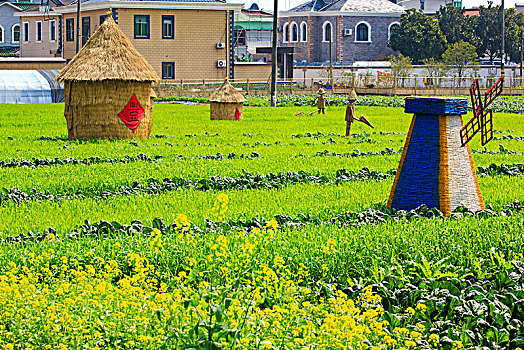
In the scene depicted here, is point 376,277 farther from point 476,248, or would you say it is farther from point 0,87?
point 0,87

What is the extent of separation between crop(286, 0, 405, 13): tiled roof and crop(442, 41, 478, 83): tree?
1299 cm

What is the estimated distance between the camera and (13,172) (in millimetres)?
14781

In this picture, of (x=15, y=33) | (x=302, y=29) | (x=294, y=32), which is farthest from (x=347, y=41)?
(x=15, y=33)

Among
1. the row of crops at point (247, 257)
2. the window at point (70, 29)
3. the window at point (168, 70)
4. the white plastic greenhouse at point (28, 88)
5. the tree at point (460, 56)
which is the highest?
the window at point (70, 29)

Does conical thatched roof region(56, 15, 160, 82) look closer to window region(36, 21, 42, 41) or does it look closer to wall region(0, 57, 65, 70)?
wall region(0, 57, 65, 70)

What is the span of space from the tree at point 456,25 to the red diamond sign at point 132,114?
63.6 metres

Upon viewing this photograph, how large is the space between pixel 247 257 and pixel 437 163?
448cm

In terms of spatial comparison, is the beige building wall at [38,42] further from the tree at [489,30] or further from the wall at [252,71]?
the tree at [489,30]

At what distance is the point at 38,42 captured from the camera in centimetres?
7000

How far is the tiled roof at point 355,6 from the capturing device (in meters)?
84.2

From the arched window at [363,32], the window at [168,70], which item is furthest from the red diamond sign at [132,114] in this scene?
the arched window at [363,32]

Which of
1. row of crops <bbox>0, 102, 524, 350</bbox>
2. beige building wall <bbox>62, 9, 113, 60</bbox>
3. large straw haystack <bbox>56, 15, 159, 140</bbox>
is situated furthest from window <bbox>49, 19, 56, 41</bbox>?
row of crops <bbox>0, 102, 524, 350</bbox>

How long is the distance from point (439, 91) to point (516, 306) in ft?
176

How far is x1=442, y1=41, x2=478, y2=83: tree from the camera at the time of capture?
72688 millimetres
